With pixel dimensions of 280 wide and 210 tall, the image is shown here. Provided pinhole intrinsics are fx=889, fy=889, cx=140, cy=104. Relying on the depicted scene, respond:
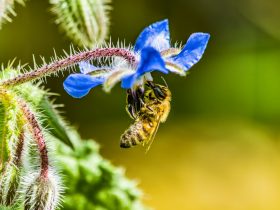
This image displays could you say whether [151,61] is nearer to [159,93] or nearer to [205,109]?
[159,93]

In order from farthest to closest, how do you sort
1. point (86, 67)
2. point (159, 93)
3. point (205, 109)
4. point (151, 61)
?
1. point (205, 109)
2. point (159, 93)
3. point (86, 67)
4. point (151, 61)

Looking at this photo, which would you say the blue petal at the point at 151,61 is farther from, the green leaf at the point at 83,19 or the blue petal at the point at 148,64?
the green leaf at the point at 83,19

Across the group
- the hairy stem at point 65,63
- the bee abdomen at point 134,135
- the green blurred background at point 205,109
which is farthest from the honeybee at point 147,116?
the green blurred background at point 205,109

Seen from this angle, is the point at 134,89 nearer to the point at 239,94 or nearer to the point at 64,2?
the point at 64,2

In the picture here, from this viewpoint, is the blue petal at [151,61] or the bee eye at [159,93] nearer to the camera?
the blue petal at [151,61]

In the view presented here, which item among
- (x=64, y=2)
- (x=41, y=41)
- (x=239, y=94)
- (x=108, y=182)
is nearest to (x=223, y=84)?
(x=239, y=94)

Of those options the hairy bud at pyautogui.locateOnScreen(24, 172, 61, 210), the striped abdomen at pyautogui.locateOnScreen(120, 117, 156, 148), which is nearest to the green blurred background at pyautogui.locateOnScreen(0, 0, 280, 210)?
the striped abdomen at pyautogui.locateOnScreen(120, 117, 156, 148)

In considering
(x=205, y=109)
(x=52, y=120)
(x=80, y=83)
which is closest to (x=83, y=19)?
(x=52, y=120)
